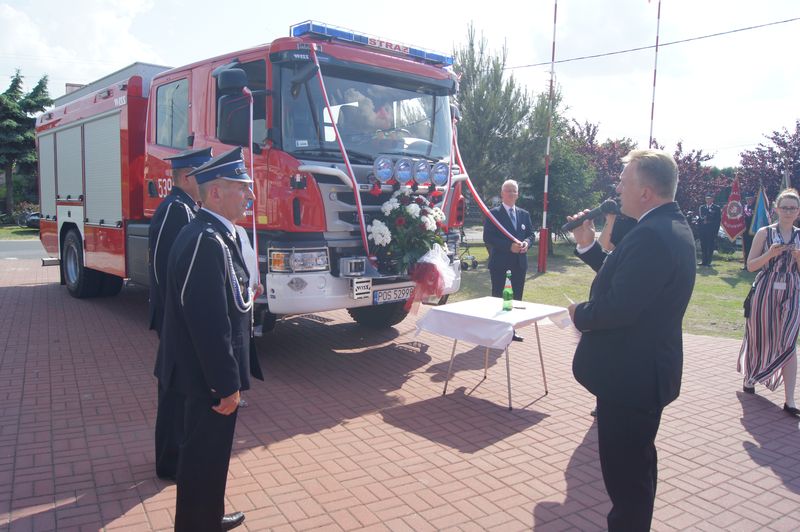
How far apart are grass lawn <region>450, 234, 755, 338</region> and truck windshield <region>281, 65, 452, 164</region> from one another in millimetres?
4468

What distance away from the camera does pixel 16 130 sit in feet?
106

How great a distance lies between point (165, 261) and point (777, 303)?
5162 millimetres

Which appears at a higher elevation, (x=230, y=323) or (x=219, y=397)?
(x=230, y=323)

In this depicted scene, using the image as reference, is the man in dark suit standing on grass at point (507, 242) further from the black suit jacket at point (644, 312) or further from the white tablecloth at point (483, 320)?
the black suit jacket at point (644, 312)

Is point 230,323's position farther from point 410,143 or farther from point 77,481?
point 410,143

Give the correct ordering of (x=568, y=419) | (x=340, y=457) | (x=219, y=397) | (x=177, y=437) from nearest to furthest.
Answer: (x=219, y=397)
(x=177, y=437)
(x=340, y=457)
(x=568, y=419)

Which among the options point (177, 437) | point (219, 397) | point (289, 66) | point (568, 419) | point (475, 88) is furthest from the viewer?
point (475, 88)

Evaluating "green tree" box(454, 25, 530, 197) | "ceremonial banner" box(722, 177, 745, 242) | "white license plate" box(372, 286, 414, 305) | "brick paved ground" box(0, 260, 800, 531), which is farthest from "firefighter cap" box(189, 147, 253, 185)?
"ceremonial banner" box(722, 177, 745, 242)

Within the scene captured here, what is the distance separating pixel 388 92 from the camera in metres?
6.70

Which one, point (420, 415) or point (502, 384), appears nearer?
point (420, 415)

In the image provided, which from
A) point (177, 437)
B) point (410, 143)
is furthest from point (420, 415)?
point (410, 143)

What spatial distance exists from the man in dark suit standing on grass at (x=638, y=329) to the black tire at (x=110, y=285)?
908 cm

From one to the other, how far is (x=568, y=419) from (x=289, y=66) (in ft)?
13.4

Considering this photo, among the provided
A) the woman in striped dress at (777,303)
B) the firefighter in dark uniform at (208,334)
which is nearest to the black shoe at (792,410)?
the woman in striped dress at (777,303)
